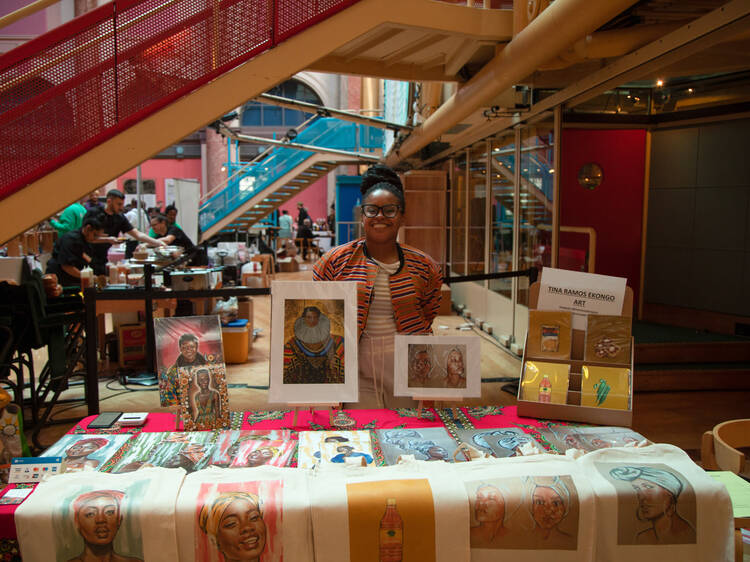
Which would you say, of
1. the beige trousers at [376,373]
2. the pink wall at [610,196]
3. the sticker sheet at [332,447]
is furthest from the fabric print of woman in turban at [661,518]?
the pink wall at [610,196]

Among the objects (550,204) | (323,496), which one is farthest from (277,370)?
(550,204)

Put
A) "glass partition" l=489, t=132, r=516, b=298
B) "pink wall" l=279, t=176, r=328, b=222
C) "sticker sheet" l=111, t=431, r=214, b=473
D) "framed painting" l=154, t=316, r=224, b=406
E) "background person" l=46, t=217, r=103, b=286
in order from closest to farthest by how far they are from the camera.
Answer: "sticker sheet" l=111, t=431, r=214, b=473 < "framed painting" l=154, t=316, r=224, b=406 < "background person" l=46, t=217, r=103, b=286 < "glass partition" l=489, t=132, r=516, b=298 < "pink wall" l=279, t=176, r=328, b=222

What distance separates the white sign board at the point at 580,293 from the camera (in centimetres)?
250

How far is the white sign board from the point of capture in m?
2.50

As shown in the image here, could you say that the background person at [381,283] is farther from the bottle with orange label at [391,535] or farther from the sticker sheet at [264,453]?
the bottle with orange label at [391,535]

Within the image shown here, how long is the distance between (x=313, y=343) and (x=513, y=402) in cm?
352

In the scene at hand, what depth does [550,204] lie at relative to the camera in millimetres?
6355

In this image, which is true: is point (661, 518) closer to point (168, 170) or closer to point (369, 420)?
point (369, 420)

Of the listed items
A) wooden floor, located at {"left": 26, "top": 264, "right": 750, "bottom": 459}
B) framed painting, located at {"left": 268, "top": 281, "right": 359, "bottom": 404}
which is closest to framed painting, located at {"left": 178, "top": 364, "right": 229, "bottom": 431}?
framed painting, located at {"left": 268, "top": 281, "right": 359, "bottom": 404}

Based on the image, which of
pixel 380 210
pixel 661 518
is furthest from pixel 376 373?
pixel 661 518

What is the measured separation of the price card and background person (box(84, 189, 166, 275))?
21.3 feet

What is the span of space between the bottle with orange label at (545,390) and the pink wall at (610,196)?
5.79 meters

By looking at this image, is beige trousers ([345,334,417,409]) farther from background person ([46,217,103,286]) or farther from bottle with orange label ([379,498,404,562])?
background person ([46,217,103,286])

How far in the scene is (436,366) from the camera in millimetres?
2400
